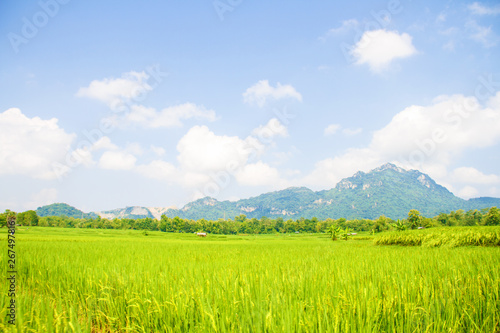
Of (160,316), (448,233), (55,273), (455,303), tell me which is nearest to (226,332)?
(160,316)

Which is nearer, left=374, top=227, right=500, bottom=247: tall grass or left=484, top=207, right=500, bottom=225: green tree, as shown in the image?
left=374, top=227, right=500, bottom=247: tall grass

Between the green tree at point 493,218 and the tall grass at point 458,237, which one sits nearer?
the tall grass at point 458,237

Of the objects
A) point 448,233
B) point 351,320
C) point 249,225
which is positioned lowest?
point 249,225

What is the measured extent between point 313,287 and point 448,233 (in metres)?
13.0

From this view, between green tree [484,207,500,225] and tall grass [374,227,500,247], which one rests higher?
tall grass [374,227,500,247]

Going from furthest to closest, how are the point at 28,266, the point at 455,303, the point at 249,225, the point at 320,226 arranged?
the point at 249,225, the point at 320,226, the point at 28,266, the point at 455,303

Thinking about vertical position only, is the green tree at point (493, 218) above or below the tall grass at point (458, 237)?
below

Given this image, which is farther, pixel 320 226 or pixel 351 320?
pixel 320 226

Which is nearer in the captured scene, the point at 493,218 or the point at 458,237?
the point at 458,237

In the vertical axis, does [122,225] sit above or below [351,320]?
below

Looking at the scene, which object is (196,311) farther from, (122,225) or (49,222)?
(49,222)

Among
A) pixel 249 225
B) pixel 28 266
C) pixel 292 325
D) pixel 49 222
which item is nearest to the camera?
→ pixel 292 325

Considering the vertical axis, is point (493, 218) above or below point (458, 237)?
below

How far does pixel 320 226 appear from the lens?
127 metres
